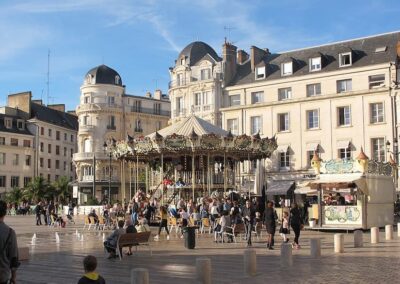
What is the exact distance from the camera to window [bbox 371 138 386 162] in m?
44.1

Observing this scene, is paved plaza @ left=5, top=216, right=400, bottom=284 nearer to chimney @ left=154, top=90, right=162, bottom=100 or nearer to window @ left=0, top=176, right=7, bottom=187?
window @ left=0, top=176, right=7, bottom=187

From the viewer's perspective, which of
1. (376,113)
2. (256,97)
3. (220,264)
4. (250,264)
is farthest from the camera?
→ (256,97)

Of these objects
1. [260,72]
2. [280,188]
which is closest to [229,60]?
[260,72]

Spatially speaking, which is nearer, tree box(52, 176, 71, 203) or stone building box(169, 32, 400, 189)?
stone building box(169, 32, 400, 189)

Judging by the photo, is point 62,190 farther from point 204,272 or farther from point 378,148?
point 204,272

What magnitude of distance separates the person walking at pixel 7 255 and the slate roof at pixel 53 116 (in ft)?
230

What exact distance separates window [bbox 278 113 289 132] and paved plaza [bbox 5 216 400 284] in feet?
93.3

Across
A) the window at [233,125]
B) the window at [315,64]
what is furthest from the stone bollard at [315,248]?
the window at [233,125]

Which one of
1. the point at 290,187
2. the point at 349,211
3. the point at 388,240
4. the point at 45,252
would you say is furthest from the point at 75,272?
the point at 290,187

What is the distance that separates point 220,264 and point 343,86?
3468 centimetres

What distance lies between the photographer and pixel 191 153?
3033 cm

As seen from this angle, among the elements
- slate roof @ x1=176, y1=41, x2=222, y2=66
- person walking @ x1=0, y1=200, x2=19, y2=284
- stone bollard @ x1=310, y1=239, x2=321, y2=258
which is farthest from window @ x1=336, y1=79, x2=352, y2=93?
person walking @ x1=0, y1=200, x2=19, y2=284

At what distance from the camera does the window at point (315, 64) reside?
48.5 m

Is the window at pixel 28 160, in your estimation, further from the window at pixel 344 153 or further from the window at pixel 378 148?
the window at pixel 378 148
